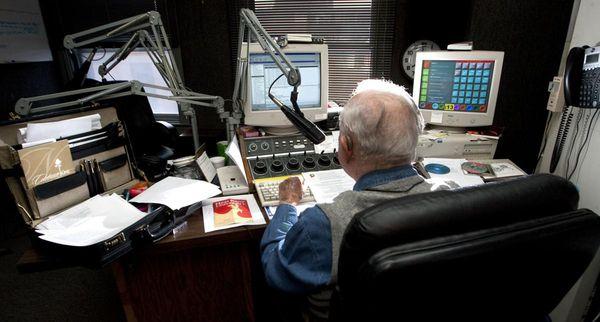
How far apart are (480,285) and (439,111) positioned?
1241 mm

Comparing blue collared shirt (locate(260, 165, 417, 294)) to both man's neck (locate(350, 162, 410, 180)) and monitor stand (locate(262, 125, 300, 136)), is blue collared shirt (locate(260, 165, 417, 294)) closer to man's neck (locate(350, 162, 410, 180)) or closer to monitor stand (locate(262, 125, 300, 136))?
man's neck (locate(350, 162, 410, 180))

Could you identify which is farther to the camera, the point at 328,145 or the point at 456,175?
the point at 328,145

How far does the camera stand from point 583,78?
129cm

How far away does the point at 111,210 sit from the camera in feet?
3.50

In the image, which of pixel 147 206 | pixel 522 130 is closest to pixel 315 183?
pixel 147 206

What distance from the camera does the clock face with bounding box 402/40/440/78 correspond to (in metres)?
2.24

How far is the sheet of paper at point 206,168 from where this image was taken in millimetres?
1355

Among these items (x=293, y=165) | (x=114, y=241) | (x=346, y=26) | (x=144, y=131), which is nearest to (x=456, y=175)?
(x=293, y=165)

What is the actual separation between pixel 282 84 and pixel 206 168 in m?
0.50

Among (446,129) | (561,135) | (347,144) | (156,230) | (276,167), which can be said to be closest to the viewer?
(347,144)

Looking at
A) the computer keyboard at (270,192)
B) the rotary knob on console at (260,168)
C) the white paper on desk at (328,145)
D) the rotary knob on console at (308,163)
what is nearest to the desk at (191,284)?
the computer keyboard at (270,192)

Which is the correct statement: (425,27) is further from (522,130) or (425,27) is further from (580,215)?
(580,215)

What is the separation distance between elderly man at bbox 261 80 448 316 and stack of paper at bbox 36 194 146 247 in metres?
0.46

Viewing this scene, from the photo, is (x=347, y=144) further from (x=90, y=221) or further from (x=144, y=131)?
(x=144, y=131)
